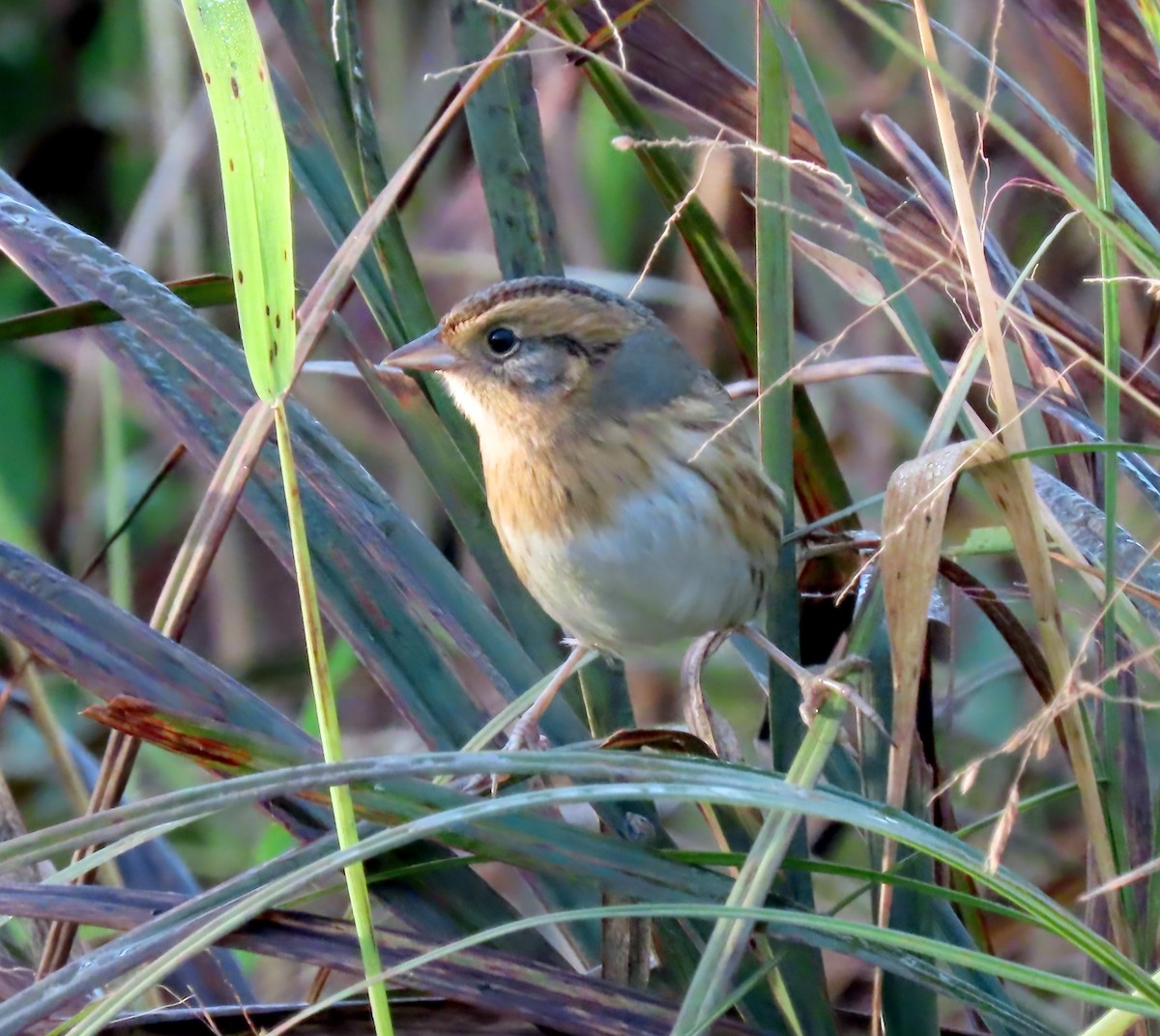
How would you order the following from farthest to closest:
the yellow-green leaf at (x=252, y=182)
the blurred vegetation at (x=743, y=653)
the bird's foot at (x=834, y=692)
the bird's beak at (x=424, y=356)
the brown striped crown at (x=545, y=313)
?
the brown striped crown at (x=545, y=313) → the bird's beak at (x=424, y=356) → the bird's foot at (x=834, y=692) → the blurred vegetation at (x=743, y=653) → the yellow-green leaf at (x=252, y=182)

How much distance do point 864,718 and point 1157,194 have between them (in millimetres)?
1312

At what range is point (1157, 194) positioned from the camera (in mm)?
2121

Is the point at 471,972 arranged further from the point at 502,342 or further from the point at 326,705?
the point at 502,342

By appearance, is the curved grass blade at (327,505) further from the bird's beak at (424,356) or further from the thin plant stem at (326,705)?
the thin plant stem at (326,705)

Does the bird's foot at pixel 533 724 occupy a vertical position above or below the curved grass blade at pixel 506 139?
below

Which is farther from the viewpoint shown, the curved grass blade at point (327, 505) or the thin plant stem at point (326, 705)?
the curved grass blade at point (327, 505)

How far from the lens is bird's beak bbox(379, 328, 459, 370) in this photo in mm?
1324

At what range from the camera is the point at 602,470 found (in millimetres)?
1445

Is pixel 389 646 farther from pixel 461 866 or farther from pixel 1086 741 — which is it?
pixel 1086 741

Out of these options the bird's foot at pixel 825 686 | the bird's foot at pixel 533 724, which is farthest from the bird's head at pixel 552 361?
the bird's foot at pixel 825 686

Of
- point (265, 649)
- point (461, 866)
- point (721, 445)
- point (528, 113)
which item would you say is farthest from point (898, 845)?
point (265, 649)

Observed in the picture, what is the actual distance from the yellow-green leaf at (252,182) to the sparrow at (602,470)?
21.6 inches

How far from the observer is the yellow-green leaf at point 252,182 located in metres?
0.77

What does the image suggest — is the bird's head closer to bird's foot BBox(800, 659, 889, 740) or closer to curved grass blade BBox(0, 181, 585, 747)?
curved grass blade BBox(0, 181, 585, 747)
